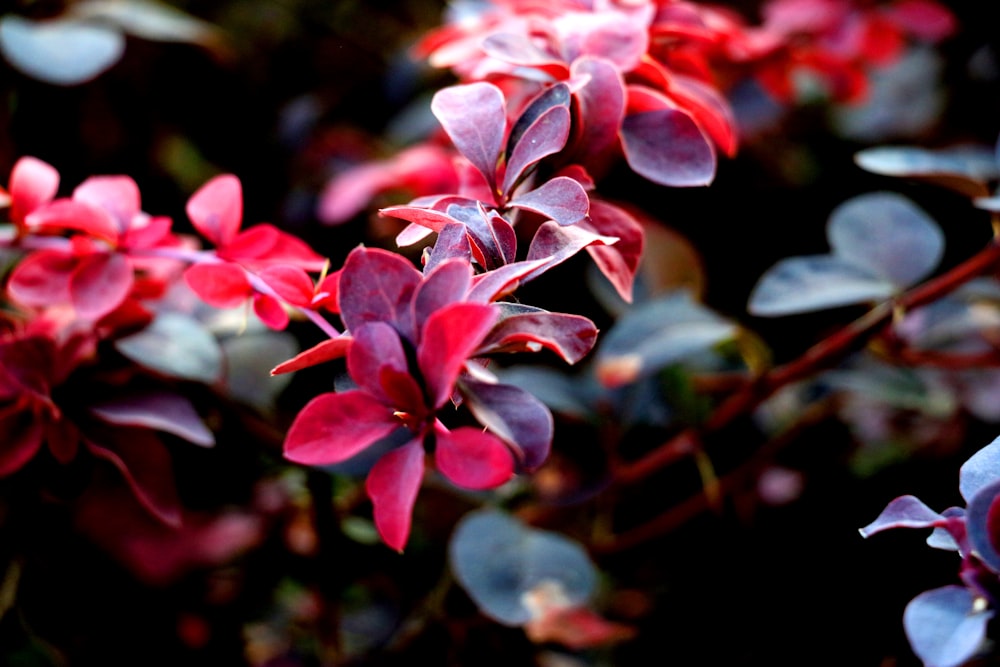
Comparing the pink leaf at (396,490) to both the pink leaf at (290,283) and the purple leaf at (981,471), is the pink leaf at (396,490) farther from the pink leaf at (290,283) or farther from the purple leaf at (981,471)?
the purple leaf at (981,471)

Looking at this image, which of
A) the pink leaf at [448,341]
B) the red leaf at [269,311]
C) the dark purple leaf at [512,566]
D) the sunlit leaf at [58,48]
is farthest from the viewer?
the sunlit leaf at [58,48]

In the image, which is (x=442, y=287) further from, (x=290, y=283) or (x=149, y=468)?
(x=149, y=468)

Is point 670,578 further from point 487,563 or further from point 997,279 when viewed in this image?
point 997,279

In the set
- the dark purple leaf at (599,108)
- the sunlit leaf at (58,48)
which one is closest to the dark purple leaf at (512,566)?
the dark purple leaf at (599,108)

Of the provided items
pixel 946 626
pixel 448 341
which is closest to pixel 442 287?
pixel 448 341

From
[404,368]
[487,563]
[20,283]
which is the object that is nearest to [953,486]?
[487,563]

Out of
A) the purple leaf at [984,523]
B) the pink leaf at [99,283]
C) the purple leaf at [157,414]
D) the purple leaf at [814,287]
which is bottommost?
the purple leaf at [157,414]
